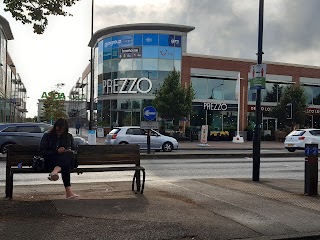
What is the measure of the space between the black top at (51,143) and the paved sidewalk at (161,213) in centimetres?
82

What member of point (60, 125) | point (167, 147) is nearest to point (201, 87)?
point (167, 147)

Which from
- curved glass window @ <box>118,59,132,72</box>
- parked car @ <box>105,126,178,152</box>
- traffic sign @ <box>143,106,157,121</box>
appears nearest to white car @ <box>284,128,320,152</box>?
parked car @ <box>105,126,178,152</box>

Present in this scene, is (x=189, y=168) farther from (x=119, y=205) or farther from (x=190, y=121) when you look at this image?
(x=190, y=121)

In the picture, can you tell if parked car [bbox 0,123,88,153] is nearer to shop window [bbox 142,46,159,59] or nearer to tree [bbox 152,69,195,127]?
tree [bbox 152,69,195,127]

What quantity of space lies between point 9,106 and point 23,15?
66.5 metres

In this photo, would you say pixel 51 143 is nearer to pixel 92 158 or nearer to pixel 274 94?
pixel 92 158

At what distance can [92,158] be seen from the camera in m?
7.75

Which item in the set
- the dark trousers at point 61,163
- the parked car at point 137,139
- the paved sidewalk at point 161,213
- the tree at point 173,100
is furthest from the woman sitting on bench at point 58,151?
the tree at point 173,100

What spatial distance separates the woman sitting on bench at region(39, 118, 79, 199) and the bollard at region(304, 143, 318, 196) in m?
4.59

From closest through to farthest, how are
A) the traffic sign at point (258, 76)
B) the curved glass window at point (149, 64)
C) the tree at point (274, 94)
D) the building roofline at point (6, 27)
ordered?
the traffic sign at point (258, 76), the curved glass window at point (149, 64), the tree at point (274, 94), the building roofline at point (6, 27)

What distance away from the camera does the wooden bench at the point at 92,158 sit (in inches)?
277

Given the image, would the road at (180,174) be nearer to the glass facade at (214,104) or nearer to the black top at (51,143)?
the black top at (51,143)

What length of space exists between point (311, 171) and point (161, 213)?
12.2 ft

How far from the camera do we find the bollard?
26.9 feet
